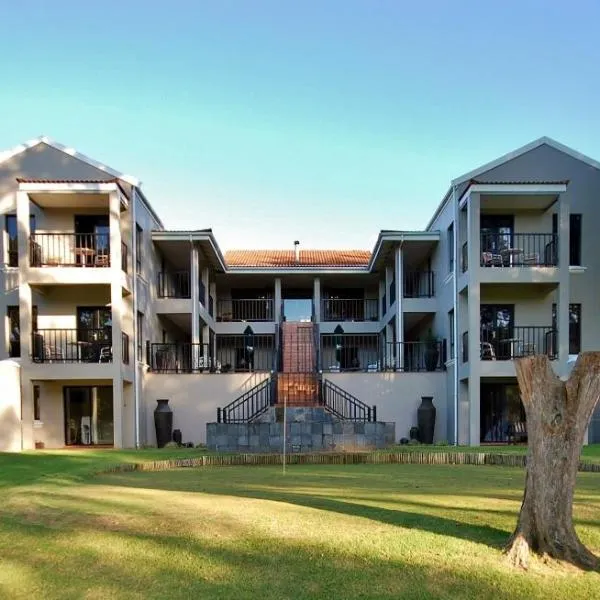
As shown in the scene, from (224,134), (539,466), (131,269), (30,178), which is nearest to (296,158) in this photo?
(224,134)

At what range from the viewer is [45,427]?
745 inches

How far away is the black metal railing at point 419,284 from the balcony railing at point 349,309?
3329 mm

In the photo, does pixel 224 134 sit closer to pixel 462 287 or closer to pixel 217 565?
Result: pixel 462 287

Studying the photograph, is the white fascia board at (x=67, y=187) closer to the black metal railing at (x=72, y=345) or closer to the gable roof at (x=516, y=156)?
the black metal railing at (x=72, y=345)

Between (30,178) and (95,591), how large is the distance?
17295mm

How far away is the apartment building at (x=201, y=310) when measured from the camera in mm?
17984

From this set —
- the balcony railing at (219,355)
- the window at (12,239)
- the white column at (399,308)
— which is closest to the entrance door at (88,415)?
the balcony railing at (219,355)

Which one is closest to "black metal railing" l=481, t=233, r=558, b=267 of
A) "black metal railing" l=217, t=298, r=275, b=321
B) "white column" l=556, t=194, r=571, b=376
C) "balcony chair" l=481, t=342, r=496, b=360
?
"white column" l=556, t=194, r=571, b=376

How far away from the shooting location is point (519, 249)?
19828 mm

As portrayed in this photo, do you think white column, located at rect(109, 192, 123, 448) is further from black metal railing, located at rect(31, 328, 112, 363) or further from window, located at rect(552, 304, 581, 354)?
window, located at rect(552, 304, 581, 354)

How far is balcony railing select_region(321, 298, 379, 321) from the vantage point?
93.2 feet

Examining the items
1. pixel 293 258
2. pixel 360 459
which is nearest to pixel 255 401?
pixel 360 459

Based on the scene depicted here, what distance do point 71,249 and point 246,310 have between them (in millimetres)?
11219

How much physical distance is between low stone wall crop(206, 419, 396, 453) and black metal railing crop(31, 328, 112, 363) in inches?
195
